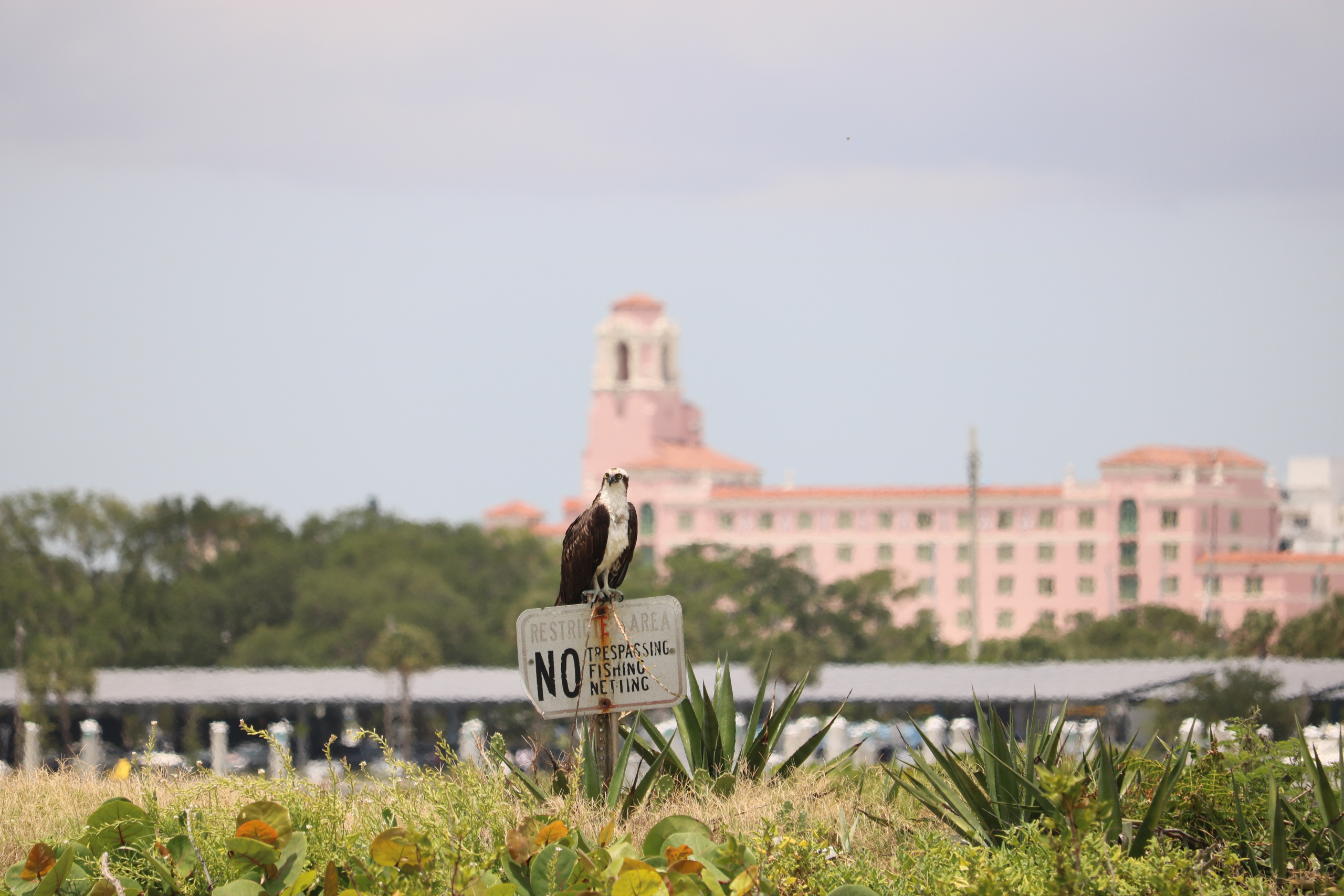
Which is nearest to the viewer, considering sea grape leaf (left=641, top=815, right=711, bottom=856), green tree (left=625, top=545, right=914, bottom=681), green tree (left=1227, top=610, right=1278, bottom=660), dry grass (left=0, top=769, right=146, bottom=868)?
sea grape leaf (left=641, top=815, right=711, bottom=856)

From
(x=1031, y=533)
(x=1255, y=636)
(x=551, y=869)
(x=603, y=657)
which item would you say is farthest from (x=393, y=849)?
(x=1031, y=533)

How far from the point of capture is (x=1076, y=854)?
23.9 feet

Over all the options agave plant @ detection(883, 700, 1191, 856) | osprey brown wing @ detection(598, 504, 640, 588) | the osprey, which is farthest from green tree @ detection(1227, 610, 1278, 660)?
the osprey

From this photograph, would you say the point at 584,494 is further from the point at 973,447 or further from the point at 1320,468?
the point at 973,447

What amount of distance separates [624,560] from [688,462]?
106m

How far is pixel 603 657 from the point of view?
905 centimetres

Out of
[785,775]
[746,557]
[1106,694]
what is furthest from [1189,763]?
[746,557]

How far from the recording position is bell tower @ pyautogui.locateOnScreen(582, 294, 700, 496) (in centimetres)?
13362

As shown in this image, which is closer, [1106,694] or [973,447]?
[1106,694]

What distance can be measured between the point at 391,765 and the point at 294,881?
80 cm

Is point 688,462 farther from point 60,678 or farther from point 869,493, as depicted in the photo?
point 60,678

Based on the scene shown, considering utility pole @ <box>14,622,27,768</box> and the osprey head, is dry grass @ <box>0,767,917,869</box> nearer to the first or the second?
the osprey head

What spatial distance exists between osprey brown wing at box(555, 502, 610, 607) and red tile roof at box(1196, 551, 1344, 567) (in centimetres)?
9175

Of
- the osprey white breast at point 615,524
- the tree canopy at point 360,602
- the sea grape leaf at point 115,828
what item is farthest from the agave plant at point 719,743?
the tree canopy at point 360,602
